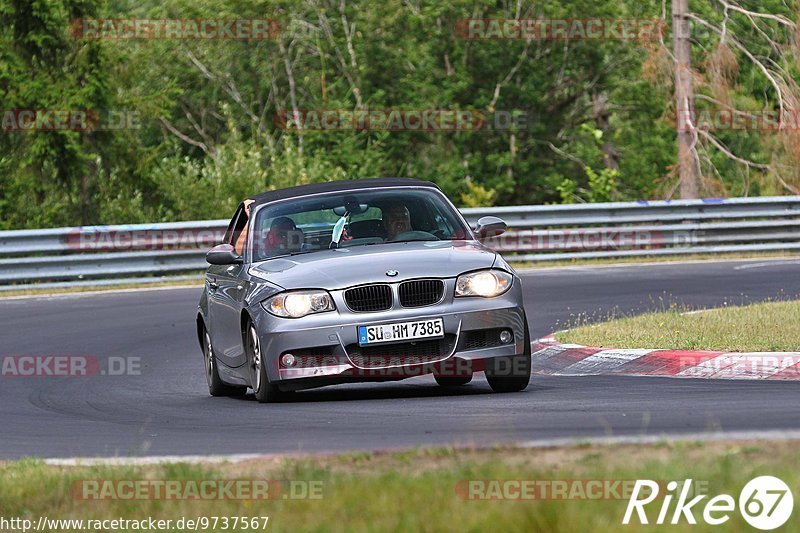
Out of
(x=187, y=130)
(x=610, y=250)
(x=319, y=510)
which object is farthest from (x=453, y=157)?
(x=319, y=510)

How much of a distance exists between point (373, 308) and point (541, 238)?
1579 cm

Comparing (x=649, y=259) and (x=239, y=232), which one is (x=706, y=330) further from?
(x=649, y=259)

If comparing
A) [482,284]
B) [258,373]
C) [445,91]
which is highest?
[482,284]

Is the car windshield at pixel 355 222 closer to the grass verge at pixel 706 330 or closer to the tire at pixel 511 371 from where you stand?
the tire at pixel 511 371

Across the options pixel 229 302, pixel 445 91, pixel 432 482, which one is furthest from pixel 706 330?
pixel 445 91

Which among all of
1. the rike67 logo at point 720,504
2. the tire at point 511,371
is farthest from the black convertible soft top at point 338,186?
the rike67 logo at point 720,504

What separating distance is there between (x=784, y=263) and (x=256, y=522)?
62.9ft

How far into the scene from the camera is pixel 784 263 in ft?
77.4

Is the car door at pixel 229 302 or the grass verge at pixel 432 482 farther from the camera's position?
the car door at pixel 229 302

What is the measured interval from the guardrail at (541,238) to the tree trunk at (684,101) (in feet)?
14.3

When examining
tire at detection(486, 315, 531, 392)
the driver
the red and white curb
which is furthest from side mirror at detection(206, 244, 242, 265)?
the red and white curb

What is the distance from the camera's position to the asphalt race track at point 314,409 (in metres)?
7.80

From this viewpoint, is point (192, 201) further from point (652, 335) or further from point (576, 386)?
point (576, 386)

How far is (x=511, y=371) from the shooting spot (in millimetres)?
10430
